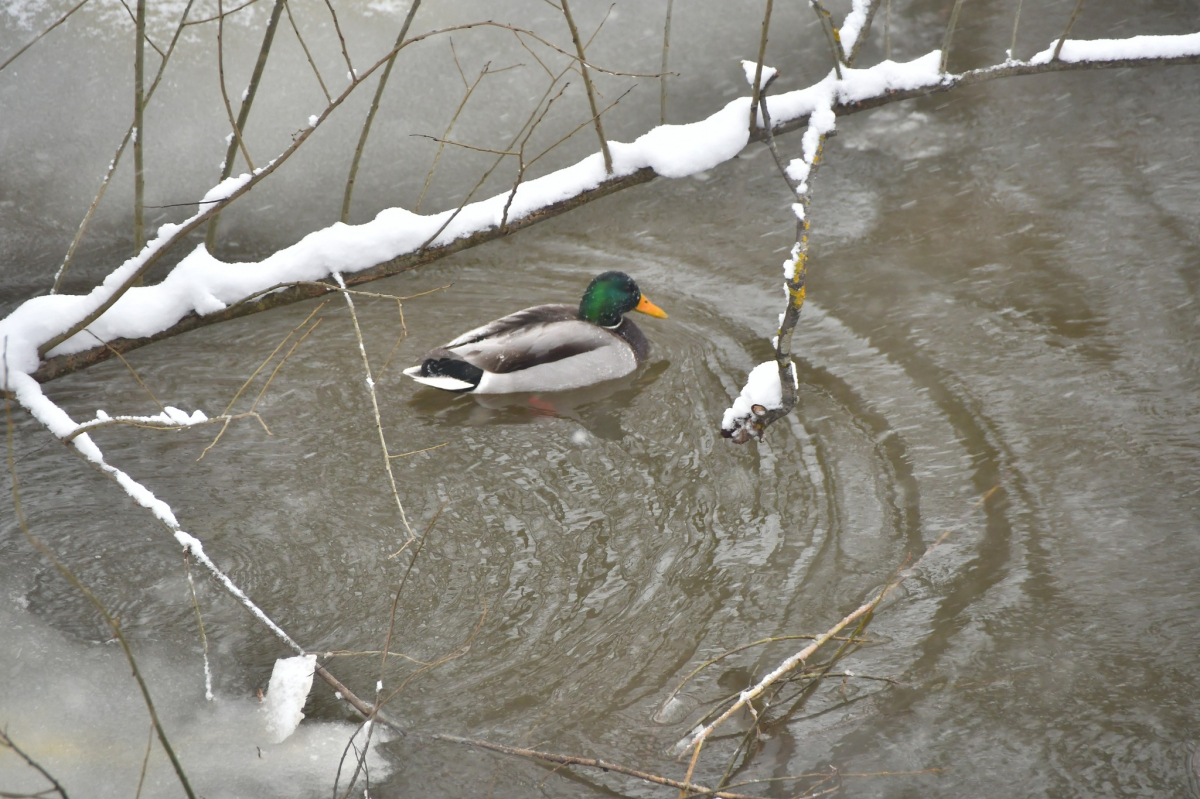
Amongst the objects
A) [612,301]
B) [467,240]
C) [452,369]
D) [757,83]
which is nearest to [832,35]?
[757,83]

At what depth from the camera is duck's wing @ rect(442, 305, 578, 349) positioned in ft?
14.5

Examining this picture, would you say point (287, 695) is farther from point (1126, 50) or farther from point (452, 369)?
point (1126, 50)

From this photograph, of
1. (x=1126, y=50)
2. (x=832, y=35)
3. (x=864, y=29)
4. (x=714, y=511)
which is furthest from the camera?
(x=714, y=511)

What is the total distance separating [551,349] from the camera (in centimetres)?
448

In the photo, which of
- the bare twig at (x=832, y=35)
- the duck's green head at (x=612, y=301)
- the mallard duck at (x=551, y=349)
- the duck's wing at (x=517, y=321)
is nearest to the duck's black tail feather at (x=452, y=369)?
the mallard duck at (x=551, y=349)

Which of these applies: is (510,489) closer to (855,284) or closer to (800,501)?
(800,501)

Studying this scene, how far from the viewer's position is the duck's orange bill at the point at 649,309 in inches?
184

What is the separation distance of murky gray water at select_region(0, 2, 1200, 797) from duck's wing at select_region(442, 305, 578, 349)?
28 centimetres

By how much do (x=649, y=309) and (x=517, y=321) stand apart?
63 cm

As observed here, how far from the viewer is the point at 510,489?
146 inches

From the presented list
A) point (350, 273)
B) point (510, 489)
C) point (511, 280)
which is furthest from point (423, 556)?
point (511, 280)

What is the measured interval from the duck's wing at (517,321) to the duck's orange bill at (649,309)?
30 cm

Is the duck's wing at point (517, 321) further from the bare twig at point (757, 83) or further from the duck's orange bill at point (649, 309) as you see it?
the bare twig at point (757, 83)

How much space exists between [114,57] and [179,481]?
3.04m
